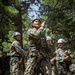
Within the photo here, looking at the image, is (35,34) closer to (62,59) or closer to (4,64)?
(62,59)

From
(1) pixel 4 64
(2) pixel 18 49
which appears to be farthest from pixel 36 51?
(1) pixel 4 64

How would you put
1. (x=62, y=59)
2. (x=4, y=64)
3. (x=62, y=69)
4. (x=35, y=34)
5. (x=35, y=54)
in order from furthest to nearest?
(x=4, y=64) → (x=62, y=69) → (x=62, y=59) → (x=35, y=54) → (x=35, y=34)

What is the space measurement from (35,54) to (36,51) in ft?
0.31

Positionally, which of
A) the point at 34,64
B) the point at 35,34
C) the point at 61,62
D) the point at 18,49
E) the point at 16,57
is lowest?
the point at 34,64

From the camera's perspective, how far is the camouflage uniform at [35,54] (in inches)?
288

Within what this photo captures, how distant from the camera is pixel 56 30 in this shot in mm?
16250

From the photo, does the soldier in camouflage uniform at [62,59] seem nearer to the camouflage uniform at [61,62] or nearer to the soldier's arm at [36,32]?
the camouflage uniform at [61,62]

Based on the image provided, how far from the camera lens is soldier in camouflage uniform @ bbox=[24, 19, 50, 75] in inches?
288

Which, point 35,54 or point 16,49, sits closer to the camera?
point 35,54

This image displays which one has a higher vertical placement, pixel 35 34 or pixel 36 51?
pixel 35 34

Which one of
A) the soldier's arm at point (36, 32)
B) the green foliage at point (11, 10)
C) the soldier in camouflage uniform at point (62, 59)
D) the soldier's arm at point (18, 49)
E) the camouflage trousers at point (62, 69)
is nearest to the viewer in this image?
the green foliage at point (11, 10)

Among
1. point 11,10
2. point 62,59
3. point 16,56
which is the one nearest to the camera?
point 11,10

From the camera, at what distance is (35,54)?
24.4 ft

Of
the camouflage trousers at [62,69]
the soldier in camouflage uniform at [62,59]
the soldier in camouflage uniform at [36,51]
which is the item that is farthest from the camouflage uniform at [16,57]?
the camouflage trousers at [62,69]
